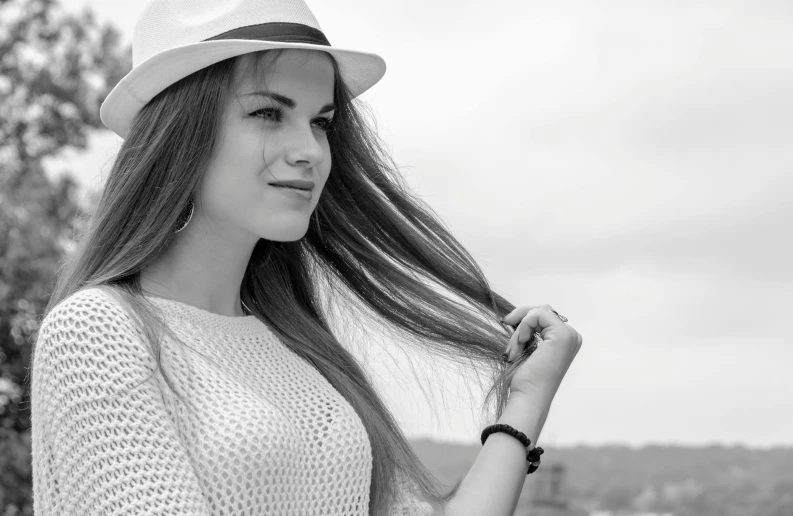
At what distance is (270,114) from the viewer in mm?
1976

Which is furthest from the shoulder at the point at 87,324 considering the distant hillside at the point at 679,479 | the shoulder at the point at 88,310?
the distant hillside at the point at 679,479

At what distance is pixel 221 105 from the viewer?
196 centimetres

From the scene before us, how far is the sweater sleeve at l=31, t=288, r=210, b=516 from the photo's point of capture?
1634mm

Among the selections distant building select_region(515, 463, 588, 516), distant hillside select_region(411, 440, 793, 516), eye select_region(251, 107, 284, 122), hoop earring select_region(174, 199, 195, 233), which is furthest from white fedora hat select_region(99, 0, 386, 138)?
distant building select_region(515, 463, 588, 516)

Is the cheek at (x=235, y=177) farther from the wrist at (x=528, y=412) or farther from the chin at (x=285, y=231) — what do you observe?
the wrist at (x=528, y=412)

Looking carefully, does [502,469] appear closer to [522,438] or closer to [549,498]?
[522,438]

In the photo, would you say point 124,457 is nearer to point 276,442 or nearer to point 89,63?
point 276,442

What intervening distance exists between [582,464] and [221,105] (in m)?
4.57

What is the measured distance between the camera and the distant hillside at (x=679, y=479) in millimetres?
5383

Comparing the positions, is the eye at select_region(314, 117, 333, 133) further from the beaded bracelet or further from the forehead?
the beaded bracelet

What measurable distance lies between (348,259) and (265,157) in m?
0.57

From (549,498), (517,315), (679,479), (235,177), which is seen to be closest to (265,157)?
(235,177)

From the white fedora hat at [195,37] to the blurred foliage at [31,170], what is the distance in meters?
4.72

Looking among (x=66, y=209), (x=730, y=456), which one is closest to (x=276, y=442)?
(x=730, y=456)
